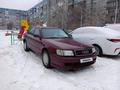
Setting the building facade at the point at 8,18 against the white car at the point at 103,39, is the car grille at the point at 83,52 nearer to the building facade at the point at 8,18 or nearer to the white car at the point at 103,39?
the white car at the point at 103,39

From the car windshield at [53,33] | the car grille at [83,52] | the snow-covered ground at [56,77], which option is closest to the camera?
the snow-covered ground at [56,77]

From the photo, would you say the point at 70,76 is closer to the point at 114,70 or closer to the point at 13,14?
the point at 114,70

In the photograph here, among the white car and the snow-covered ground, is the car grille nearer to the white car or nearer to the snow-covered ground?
the snow-covered ground

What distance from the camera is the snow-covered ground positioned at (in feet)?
12.3

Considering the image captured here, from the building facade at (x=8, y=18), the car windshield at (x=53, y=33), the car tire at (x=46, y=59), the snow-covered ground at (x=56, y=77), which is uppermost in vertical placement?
the building facade at (x=8, y=18)

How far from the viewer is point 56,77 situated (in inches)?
169

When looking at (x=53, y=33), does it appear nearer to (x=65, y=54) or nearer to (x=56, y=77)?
(x=65, y=54)

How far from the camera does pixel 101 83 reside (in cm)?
394

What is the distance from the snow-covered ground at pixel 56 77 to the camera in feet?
12.3

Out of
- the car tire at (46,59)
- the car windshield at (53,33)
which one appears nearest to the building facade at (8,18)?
the car windshield at (53,33)

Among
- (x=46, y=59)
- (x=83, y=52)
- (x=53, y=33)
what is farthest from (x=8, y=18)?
(x=83, y=52)

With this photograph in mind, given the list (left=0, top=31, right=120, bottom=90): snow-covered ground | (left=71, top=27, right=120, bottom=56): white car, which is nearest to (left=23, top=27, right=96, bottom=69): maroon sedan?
(left=0, top=31, right=120, bottom=90): snow-covered ground

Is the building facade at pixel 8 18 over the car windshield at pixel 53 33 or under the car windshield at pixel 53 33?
over

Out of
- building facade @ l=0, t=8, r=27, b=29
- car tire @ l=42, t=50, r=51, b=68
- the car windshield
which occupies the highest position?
building facade @ l=0, t=8, r=27, b=29
